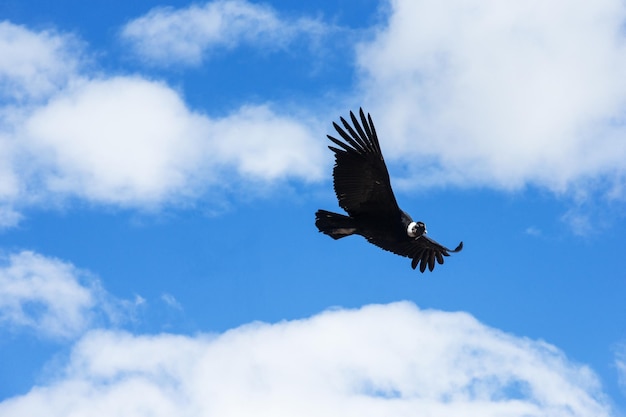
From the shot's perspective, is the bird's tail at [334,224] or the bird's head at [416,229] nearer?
the bird's tail at [334,224]

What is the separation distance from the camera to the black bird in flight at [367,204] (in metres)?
24.0

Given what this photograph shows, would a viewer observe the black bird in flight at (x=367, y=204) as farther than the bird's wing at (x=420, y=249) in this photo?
No

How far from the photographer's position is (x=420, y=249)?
26.3m

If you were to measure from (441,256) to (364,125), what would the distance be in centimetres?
448

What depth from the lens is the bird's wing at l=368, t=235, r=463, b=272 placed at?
1015 inches

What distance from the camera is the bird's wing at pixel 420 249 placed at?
84.6ft

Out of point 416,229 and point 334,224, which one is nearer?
point 334,224

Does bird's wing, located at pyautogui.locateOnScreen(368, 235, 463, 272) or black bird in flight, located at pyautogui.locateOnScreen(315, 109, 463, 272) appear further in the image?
bird's wing, located at pyautogui.locateOnScreen(368, 235, 463, 272)

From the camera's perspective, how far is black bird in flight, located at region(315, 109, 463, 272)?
24.0m

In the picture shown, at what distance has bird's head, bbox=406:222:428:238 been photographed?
995 inches

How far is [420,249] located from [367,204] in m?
2.22

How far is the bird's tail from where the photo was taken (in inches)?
981

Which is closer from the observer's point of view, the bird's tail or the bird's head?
the bird's tail

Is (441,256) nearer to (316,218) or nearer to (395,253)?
(395,253)
